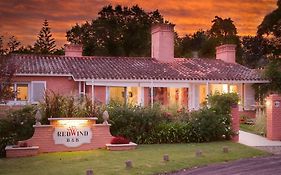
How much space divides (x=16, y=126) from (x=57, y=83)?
36.1 ft

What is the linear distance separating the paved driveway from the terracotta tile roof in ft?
50.6

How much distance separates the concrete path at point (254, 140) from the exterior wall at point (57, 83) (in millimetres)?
11536

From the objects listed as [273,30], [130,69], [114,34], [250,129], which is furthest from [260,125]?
[114,34]

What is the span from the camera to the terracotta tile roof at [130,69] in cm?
2961

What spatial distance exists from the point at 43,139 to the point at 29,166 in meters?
3.33

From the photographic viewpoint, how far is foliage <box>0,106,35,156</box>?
18.3 meters

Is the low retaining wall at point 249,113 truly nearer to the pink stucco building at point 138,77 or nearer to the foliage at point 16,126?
the pink stucco building at point 138,77

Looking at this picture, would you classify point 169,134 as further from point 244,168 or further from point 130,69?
point 130,69

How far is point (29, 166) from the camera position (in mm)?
14555

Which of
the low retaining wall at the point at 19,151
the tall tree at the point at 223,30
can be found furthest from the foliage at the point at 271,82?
the tall tree at the point at 223,30

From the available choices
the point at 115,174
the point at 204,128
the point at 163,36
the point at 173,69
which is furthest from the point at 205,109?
the point at 163,36

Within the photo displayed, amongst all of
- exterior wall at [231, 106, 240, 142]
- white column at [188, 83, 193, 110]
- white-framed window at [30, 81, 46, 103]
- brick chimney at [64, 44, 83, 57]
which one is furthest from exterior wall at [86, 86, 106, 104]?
exterior wall at [231, 106, 240, 142]

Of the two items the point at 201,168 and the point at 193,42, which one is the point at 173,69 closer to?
the point at 201,168

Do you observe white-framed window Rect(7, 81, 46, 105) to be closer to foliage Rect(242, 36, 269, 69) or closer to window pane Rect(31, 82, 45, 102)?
window pane Rect(31, 82, 45, 102)
